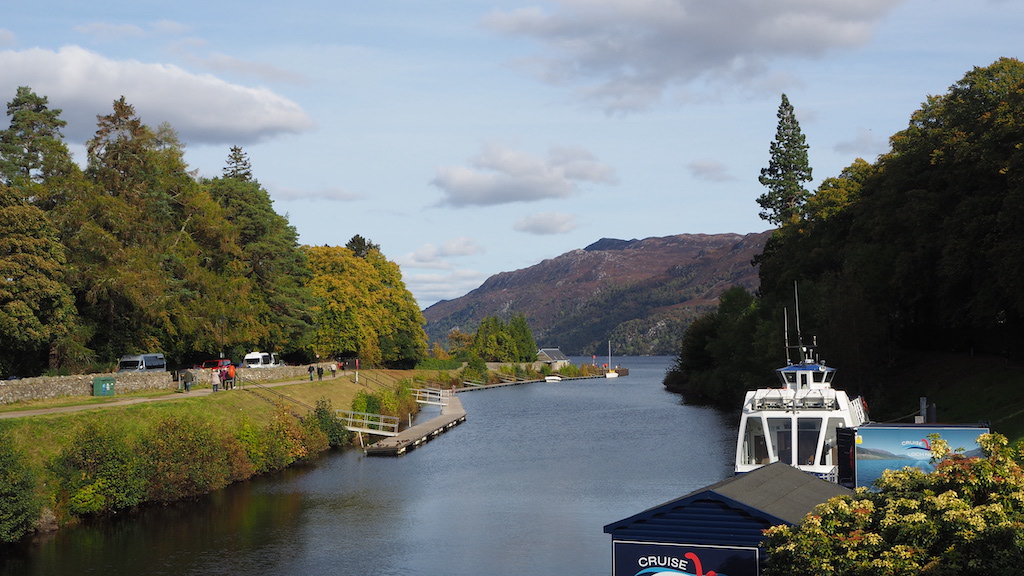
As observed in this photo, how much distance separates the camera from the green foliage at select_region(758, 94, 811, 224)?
107 m

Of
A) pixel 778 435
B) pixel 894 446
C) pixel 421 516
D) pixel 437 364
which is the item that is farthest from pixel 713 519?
pixel 437 364

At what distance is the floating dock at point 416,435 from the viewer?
6022 centimetres

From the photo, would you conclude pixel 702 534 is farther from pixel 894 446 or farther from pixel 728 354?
pixel 728 354

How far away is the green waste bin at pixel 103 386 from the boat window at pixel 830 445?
124 ft

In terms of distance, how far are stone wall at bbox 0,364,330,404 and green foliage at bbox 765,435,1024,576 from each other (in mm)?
41021

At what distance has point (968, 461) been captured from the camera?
15.7m

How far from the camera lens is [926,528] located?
14.7 meters

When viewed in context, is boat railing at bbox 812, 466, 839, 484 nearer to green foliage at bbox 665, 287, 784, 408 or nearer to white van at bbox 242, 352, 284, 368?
green foliage at bbox 665, 287, 784, 408

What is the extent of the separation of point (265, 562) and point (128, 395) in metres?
26.4

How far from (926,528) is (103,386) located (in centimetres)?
4689

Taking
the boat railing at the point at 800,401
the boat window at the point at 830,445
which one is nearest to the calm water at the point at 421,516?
the boat railing at the point at 800,401

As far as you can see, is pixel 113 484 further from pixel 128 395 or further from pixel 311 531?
pixel 128 395

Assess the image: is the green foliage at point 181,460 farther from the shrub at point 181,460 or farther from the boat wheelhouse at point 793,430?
the boat wheelhouse at point 793,430

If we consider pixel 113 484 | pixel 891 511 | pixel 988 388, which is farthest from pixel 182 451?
pixel 988 388
